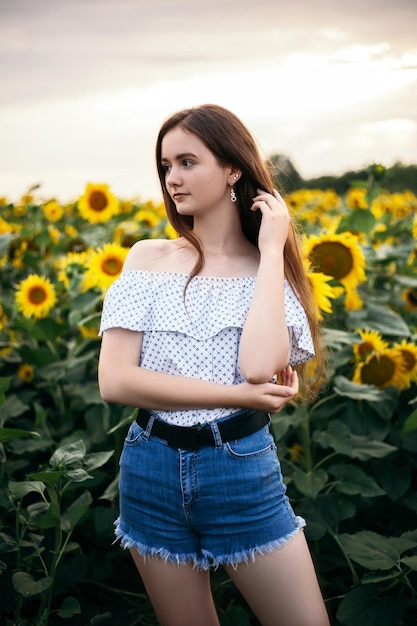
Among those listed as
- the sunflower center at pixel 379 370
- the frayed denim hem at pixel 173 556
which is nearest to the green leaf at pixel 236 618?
the frayed denim hem at pixel 173 556

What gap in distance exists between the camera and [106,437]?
284 cm

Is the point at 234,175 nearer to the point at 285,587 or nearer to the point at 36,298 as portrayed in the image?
the point at 285,587

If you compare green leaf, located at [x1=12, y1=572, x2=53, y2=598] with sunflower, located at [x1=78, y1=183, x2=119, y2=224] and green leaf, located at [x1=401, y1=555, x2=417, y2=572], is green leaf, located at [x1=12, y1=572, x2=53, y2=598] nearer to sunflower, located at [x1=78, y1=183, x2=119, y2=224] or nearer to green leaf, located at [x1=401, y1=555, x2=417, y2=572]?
green leaf, located at [x1=401, y1=555, x2=417, y2=572]

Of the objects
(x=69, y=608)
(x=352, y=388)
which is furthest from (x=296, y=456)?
(x=69, y=608)

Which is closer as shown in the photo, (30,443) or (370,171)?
(30,443)

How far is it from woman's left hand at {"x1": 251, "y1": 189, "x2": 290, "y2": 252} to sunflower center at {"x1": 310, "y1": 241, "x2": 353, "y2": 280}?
0.99m

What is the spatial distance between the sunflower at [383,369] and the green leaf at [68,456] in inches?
48.0

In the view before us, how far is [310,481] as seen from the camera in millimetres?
2506

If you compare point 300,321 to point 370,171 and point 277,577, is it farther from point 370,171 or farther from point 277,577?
point 370,171

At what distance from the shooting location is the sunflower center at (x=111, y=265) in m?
3.10

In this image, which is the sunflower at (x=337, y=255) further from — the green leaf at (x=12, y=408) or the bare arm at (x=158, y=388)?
the green leaf at (x=12, y=408)

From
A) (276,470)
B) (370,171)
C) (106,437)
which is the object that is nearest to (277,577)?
(276,470)

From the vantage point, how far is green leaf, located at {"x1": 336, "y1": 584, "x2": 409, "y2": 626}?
2090 mm

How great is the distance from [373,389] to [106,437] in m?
1.06
